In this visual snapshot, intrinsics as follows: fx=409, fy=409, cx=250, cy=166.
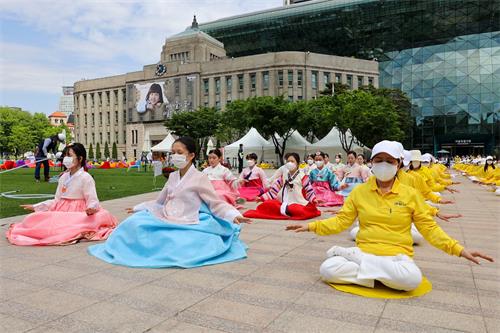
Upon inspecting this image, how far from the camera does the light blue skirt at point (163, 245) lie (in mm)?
4938

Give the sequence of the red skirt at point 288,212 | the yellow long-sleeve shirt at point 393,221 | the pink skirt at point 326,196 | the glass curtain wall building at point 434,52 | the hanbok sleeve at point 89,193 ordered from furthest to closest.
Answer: the glass curtain wall building at point 434,52 → the pink skirt at point 326,196 → the red skirt at point 288,212 → the hanbok sleeve at point 89,193 → the yellow long-sleeve shirt at point 393,221

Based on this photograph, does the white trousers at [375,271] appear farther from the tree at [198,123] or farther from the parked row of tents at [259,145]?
the tree at [198,123]

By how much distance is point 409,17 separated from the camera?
70375 mm

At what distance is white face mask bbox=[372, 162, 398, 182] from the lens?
4100mm

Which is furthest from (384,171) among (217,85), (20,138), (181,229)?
(20,138)

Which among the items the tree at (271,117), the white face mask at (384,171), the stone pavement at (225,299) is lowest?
the stone pavement at (225,299)

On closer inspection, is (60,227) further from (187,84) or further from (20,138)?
(20,138)

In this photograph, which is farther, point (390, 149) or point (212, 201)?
point (212, 201)

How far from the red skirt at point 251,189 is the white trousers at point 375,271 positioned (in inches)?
362

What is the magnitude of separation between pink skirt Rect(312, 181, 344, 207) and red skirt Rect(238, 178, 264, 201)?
6.38 feet

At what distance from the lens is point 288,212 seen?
934 centimetres

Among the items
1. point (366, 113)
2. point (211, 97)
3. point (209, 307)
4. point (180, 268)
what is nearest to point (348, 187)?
point (180, 268)

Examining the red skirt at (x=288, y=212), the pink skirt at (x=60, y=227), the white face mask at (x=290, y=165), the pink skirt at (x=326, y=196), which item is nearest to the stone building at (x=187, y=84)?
the pink skirt at (x=326, y=196)

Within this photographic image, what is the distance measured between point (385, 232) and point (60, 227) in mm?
4827
